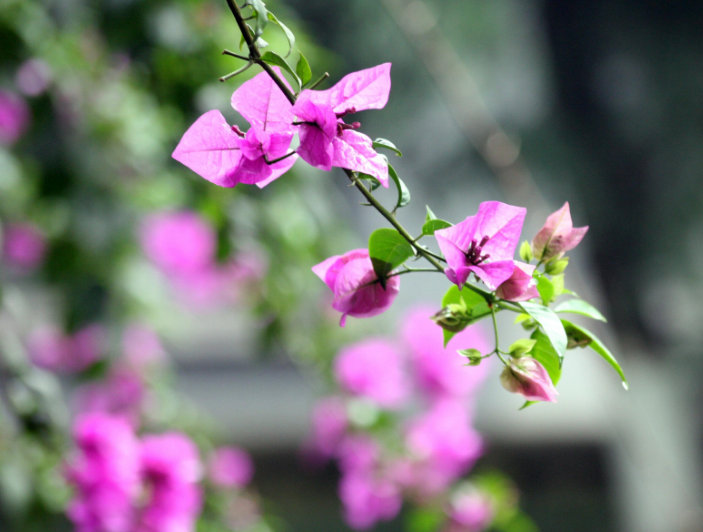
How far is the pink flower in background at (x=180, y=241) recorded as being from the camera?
0.91 m

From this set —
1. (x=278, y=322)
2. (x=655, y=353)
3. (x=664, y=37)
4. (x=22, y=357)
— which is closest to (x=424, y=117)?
(x=664, y=37)

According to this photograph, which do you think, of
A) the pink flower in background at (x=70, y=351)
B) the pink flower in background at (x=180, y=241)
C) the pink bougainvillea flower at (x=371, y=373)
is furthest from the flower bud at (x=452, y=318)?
the pink flower in background at (x=180, y=241)

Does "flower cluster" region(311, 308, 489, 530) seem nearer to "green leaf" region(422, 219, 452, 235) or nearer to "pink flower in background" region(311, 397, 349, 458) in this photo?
"pink flower in background" region(311, 397, 349, 458)

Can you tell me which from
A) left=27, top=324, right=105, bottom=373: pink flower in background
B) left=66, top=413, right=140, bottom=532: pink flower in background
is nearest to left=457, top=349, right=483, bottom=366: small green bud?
left=66, top=413, right=140, bottom=532: pink flower in background

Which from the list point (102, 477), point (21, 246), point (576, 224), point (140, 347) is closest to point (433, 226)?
point (102, 477)

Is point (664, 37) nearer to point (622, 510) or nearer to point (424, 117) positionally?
point (424, 117)

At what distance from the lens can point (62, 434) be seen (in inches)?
18.0

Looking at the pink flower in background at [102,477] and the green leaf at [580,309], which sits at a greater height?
the green leaf at [580,309]

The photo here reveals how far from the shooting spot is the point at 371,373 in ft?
2.10

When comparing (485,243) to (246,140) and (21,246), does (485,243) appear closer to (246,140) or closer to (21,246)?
(246,140)

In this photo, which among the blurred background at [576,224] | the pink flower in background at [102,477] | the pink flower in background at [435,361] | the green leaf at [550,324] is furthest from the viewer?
the blurred background at [576,224]

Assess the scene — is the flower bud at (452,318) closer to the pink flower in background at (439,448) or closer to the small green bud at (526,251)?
the small green bud at (526,251)

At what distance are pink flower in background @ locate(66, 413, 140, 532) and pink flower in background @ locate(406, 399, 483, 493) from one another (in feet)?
0.90

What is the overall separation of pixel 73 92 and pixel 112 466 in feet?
1.17
